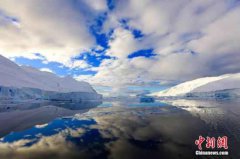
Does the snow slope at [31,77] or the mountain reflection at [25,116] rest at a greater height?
the snow slope at [31,77]

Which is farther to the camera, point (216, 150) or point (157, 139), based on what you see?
point (157, 139)

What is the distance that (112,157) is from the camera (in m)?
11.8

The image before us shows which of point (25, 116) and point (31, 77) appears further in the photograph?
point (31, 77)

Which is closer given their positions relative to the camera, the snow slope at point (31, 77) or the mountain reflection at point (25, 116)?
the mountain reflection at point (25, 116)

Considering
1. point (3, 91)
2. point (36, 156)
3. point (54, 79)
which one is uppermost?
point (54, 79)

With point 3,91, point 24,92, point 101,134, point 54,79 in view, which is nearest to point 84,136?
point 101,134

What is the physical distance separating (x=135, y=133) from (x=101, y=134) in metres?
3.84

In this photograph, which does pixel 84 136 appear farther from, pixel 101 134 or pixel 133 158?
pixel 133 158

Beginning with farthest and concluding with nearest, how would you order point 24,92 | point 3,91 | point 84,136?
1. point 24,92
2. point 3,91
3. point 84,136

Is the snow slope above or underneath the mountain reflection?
above

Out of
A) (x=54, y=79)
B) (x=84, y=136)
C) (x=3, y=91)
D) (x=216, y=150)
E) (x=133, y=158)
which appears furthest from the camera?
(x=54, y=79)

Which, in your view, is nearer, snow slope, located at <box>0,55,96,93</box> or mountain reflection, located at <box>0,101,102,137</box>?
mountain reflection, located at <box>0,101,102,137</box>

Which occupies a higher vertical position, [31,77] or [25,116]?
[31,77]

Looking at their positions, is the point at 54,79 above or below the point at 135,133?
above
